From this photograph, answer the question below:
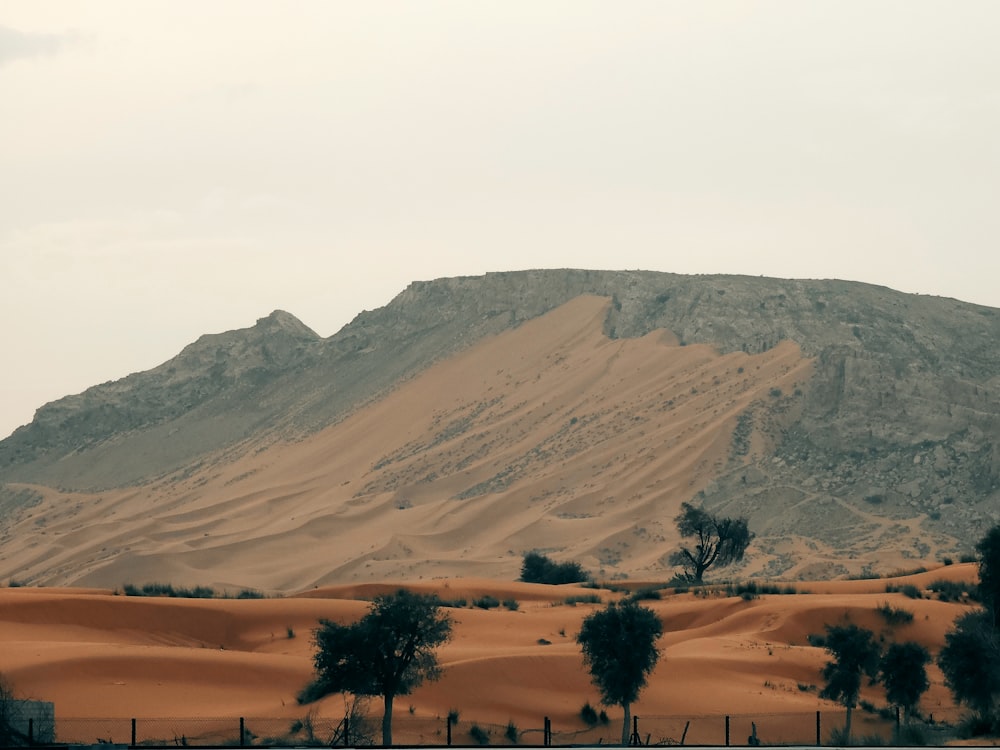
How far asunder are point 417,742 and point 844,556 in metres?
34.4

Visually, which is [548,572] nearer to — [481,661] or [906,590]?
[906,590]

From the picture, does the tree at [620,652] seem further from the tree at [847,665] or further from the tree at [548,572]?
the tree at [548,572]

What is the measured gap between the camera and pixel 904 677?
3028 centimetres

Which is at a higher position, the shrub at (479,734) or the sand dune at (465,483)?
the sand dune at (465,483)

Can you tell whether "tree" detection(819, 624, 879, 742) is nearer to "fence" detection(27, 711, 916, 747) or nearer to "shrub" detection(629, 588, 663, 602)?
"fence" detection(27, 711, 916, 747)

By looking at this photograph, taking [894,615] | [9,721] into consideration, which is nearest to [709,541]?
[894,615]

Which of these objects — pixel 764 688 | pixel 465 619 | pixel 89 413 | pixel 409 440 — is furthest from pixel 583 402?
pixel 764 688

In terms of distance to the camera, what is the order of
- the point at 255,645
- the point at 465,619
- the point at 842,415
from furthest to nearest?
1. the point at 842,415
2. the point at 465,619
3. the point at 255,645

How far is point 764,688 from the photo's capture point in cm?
3269

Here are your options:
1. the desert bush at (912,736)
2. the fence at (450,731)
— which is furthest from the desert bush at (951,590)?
the desert bush at (912,736)

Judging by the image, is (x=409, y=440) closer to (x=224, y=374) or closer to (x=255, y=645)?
(x=224, y=374)

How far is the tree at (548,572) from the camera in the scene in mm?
56844

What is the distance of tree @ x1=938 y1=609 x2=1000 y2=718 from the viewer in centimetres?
2934

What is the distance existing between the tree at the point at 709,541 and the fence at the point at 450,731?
935 inches
